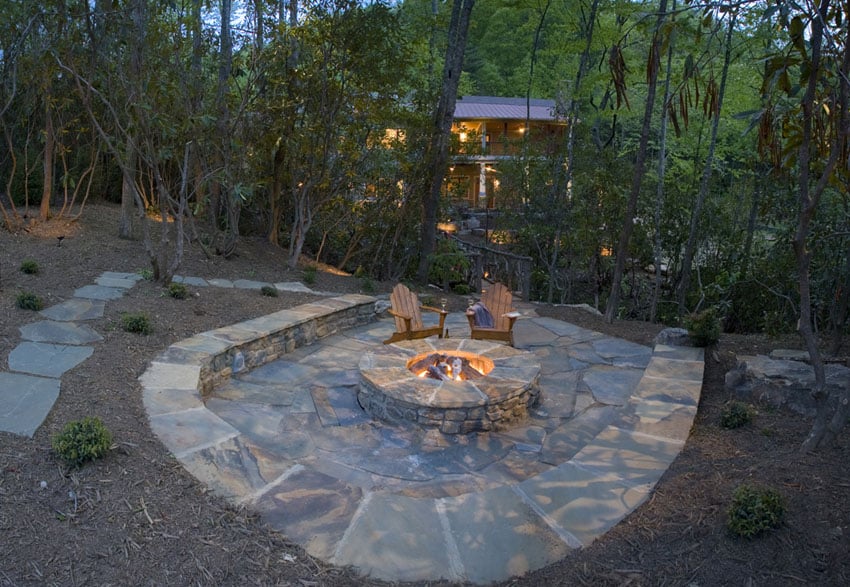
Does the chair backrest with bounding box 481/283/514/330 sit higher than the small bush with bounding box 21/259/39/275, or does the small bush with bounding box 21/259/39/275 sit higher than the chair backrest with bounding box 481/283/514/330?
the small bush with bounding box 21/259/39/275

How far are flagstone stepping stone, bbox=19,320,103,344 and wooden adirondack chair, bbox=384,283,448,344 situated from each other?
273 cm

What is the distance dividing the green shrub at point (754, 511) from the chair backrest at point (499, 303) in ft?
12.7

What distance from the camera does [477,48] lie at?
89.0ft

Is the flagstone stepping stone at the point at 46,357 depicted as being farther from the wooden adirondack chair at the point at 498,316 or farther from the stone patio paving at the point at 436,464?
the wooden adirondack chair at the point at 498,316

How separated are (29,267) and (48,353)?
2.44 meters

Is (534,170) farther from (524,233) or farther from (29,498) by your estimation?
(29,498)

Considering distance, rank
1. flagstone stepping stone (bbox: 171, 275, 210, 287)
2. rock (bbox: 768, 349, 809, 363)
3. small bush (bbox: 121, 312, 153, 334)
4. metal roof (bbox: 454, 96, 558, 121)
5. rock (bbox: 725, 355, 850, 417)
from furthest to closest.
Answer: metal roof (bbox: 454, 96, 558, 121) → flagstone stepping stone (bbox: 171, 275, 210, 287) → small bush (bbox: 121, 312, 153, 334) → rock (bbox: 768, 349, 809, 363) → rock (bbox: 725, 355, 850, 417)

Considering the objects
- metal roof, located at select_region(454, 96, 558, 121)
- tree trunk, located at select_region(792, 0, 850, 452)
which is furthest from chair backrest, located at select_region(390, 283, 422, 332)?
metal roof, located at select_region(454, 96, 558, 121)

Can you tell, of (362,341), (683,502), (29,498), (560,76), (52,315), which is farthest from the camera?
(560,76)

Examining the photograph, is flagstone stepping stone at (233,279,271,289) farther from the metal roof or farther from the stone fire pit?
the metal roof

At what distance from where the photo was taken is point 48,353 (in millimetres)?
4551

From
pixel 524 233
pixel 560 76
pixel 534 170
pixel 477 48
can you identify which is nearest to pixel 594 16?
pixel 534 170

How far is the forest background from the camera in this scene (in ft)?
21.7

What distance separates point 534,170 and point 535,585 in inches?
419
